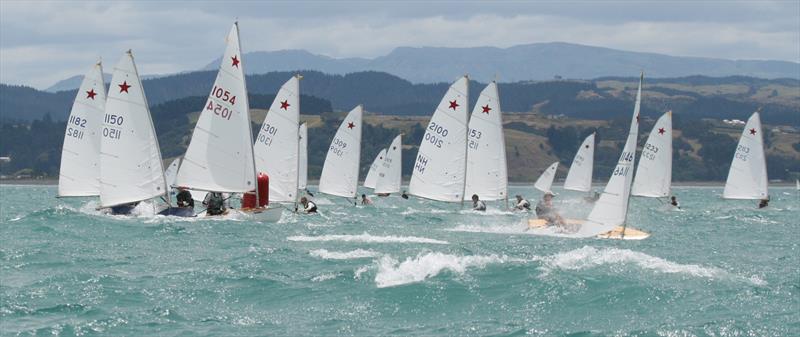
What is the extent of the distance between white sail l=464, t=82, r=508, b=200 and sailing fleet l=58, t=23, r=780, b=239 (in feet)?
0.16

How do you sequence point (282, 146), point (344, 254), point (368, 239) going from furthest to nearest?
point (282, 146), point (368, 239), point (344, 254)

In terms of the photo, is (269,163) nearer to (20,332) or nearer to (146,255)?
(146,255)

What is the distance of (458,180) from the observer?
61.6 meters

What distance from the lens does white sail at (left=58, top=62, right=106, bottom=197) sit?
61219 millimetres

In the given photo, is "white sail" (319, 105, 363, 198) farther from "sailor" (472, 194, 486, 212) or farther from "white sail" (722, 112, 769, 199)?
"white sail" (722, 112, 769, 199)

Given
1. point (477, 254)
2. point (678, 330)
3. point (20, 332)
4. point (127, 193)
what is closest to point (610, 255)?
point (477, 254)

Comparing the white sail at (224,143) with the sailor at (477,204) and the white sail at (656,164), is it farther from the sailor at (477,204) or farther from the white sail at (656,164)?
the white sail at (656,164)

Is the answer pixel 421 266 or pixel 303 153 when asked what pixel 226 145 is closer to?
pixel 421 266

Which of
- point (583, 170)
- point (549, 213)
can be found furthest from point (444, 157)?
point (583, 170)

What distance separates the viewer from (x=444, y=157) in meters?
61.7

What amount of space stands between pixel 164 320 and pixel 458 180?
1472 inches

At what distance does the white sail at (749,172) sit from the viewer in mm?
87000

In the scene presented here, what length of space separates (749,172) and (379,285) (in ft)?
207

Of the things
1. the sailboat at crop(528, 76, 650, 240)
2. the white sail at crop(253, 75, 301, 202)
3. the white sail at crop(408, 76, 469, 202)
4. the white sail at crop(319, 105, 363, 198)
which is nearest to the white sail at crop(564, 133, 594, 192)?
the white sail at crop(319, 105, 363, 198)
